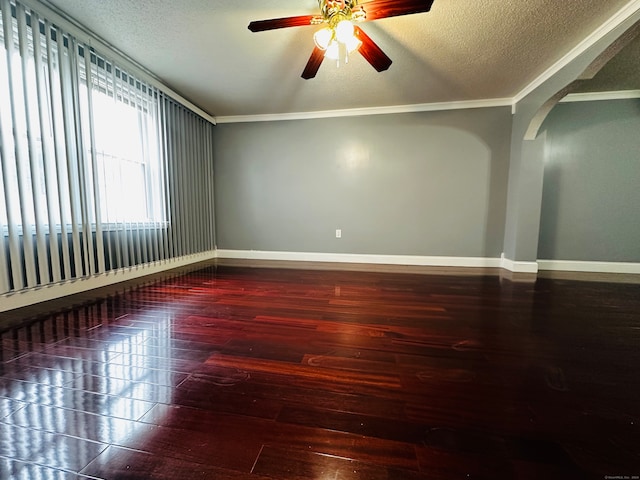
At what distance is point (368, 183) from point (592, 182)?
2.78 meters

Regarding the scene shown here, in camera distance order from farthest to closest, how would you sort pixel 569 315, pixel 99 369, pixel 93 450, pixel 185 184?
pixel 185 184
pixel 569 315
pixel 99 369
pixel 93 450

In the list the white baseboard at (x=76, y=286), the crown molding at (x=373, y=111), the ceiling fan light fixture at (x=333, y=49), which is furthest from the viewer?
the crown molding at (x=373, y=111)

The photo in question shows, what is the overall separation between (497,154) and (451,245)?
134 cm

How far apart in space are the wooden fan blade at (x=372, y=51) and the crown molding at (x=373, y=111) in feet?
4.87

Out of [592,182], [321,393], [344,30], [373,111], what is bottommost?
[321,393]

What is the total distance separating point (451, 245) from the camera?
3.57 metres

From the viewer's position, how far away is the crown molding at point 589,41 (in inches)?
68.9

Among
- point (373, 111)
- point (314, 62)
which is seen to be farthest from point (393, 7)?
point (373, 111)

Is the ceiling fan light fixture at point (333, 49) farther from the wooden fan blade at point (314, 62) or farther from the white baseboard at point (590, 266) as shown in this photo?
the white baseboard at point (590, 266)

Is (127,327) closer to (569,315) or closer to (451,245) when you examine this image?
(569,315)

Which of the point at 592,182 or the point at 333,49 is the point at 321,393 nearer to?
the point at 333,49

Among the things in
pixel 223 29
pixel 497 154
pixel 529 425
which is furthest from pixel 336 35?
pixel 497 154

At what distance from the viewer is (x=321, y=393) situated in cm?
94

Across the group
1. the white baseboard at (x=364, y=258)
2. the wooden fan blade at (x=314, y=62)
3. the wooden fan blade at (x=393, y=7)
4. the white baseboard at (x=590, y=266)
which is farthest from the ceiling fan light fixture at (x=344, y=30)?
the white baseboard at (x=590, y=266)
